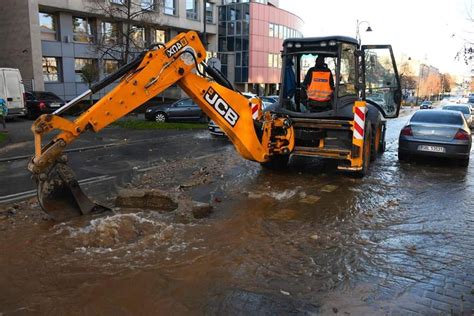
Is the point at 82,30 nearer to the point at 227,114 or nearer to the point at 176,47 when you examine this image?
the point at 227,114

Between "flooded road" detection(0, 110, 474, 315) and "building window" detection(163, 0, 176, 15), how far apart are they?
31.4 meters

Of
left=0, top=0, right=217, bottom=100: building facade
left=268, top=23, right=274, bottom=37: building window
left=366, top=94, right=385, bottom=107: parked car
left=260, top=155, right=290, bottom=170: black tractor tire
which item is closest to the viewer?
left=260, top=155, right=290, bottom=170: black tractor tire

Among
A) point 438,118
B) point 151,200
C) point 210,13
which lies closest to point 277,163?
point 151,200

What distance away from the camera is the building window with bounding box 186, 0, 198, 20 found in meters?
39.3

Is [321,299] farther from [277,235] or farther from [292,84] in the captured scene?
[292,84]

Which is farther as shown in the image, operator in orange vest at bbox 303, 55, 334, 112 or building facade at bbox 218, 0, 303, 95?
building facade at bbox 218, 0, 303, 95

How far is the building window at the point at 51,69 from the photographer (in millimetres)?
29859

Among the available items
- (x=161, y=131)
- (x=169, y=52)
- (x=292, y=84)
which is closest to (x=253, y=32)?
(x=161, y=131)

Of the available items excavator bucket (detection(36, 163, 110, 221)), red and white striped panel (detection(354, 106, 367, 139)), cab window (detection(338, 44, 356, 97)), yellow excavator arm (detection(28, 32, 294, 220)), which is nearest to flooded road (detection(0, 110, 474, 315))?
excavator bucket (detection(36, 163, 110, 221))

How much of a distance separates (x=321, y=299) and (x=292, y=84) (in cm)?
647

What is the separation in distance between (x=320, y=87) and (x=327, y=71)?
1.26 ft

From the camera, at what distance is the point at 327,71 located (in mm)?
9445

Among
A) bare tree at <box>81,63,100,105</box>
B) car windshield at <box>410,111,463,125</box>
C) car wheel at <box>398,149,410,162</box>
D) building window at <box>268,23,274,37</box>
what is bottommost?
car wheel at <box>398,149,410,162</box>

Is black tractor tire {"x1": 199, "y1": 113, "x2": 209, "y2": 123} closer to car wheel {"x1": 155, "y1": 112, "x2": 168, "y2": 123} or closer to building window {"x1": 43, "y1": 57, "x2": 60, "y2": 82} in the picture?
car wheel {"x1": 155, "y1": 112, "x2": 168, "y2": 123}
